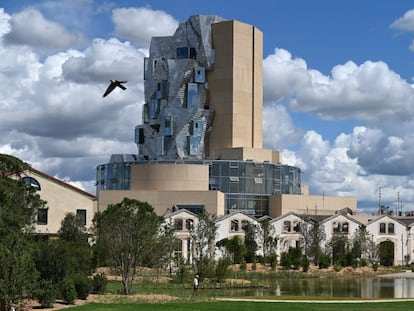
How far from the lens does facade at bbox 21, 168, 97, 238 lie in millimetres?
85062

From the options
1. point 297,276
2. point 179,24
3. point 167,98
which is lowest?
point 297,276

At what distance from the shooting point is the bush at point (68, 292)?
39938mm

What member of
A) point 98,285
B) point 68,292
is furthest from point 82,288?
point 98,285

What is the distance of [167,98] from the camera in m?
124

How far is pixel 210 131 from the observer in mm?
120875

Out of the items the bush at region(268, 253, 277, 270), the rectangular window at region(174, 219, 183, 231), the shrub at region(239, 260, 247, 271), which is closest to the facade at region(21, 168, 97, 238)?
the rectangular window at region(174, 219, 183, 231)

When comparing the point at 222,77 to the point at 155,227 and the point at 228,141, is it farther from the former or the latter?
the point at 155,227

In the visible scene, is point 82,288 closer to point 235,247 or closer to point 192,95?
point 235,247

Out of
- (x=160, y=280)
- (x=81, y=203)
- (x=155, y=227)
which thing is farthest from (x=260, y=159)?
(x=155, y=227)

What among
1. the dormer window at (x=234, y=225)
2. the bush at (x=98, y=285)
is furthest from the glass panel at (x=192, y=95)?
the bush at (x=98, y=285)

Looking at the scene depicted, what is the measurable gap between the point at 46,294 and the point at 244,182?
247 feet

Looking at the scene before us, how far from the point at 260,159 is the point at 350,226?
20.7m

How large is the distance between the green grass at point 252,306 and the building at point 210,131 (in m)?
66.3

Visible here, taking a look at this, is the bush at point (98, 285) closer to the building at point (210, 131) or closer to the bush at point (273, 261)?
the bush at point (273, 261)
